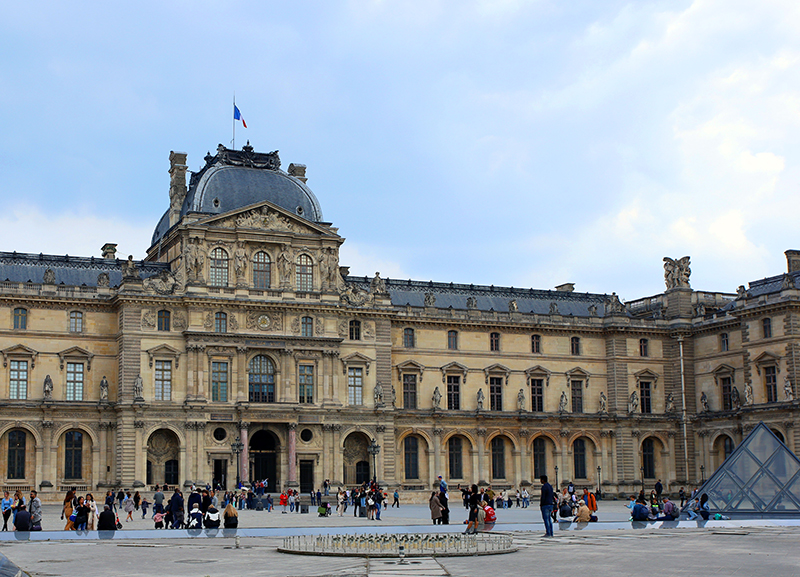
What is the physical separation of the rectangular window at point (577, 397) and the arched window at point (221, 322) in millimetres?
28714

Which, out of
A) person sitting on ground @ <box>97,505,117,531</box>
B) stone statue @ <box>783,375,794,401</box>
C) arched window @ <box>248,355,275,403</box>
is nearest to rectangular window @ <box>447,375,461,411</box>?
arched window @ <box>248,355,275,403</box>

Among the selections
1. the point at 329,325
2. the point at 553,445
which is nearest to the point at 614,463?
the point at 553,445

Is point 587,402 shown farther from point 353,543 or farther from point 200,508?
point 353,543

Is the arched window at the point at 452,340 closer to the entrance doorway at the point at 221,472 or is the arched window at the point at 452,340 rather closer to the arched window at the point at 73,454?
the entrance doorway at the point at 221,472

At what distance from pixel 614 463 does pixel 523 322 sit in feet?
42.7

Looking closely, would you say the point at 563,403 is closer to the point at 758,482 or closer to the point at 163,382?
the point at 163,382

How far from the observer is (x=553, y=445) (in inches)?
3238

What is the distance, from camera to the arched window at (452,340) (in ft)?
263

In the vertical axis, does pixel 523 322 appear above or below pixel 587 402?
above

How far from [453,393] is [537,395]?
726cm

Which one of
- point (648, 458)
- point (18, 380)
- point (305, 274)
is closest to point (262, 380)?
point (305, 274)

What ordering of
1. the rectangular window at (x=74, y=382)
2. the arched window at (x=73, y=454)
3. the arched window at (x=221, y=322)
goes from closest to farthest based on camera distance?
1. the arched window at (x=73, y=454)
2. the rectangular window at (x=74, y=382)
3. the arched window at (x=221, y=322)

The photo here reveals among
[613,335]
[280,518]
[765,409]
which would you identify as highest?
[613,335]

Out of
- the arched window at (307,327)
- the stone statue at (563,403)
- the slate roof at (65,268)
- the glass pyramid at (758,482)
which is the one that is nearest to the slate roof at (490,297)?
the arched window at (307,327)
